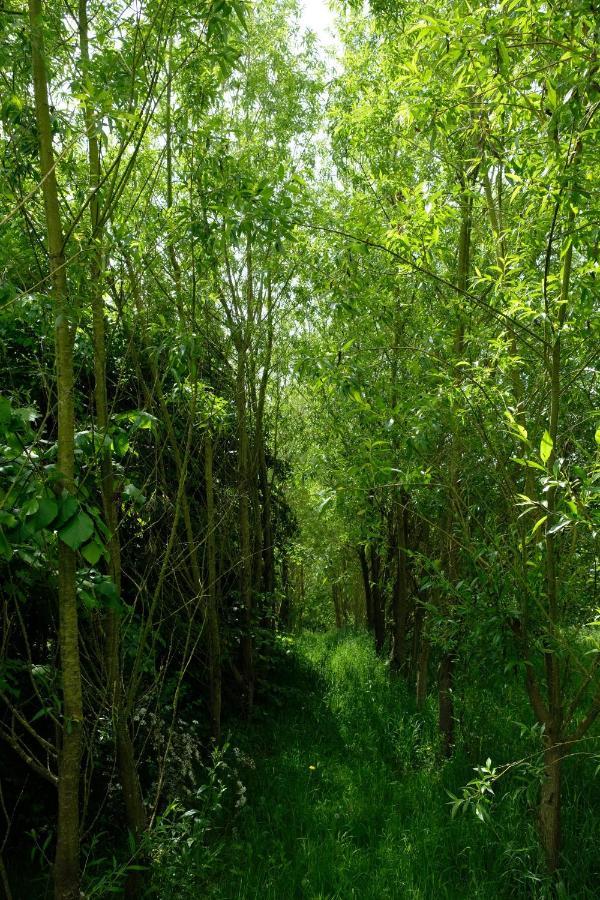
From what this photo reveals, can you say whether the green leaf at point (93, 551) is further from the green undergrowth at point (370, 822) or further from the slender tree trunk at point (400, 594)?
the slender tree trunk at point (400, 594)

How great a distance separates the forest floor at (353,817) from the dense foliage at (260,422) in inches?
1.2

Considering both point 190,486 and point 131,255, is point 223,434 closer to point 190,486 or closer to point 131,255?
point 190,486

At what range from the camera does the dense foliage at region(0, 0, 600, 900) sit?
250cm

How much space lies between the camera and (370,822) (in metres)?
4.42

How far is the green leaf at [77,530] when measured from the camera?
5.88 feet

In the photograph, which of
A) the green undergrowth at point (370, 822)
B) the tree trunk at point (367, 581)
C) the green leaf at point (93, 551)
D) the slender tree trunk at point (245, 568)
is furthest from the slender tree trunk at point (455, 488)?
the tree trunk at point (367, 581)

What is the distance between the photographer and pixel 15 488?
1.89 m

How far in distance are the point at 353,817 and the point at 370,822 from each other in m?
0.11

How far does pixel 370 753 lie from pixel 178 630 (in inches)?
74.3

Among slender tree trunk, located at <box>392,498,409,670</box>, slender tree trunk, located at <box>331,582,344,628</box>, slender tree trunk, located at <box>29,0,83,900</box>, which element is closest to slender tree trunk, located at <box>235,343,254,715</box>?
slender tree trunk, located at <box>392,498,409,670</box>

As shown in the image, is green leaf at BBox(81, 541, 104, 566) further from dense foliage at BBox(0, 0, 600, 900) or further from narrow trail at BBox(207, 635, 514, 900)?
narrow trail at BBox(207, 635, 514, 900)

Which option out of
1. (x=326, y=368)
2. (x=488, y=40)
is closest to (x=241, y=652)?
(x=326, y=368)

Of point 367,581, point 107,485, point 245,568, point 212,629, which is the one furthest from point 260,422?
point 367,581

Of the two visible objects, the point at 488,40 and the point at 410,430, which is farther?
the point at 410,430
